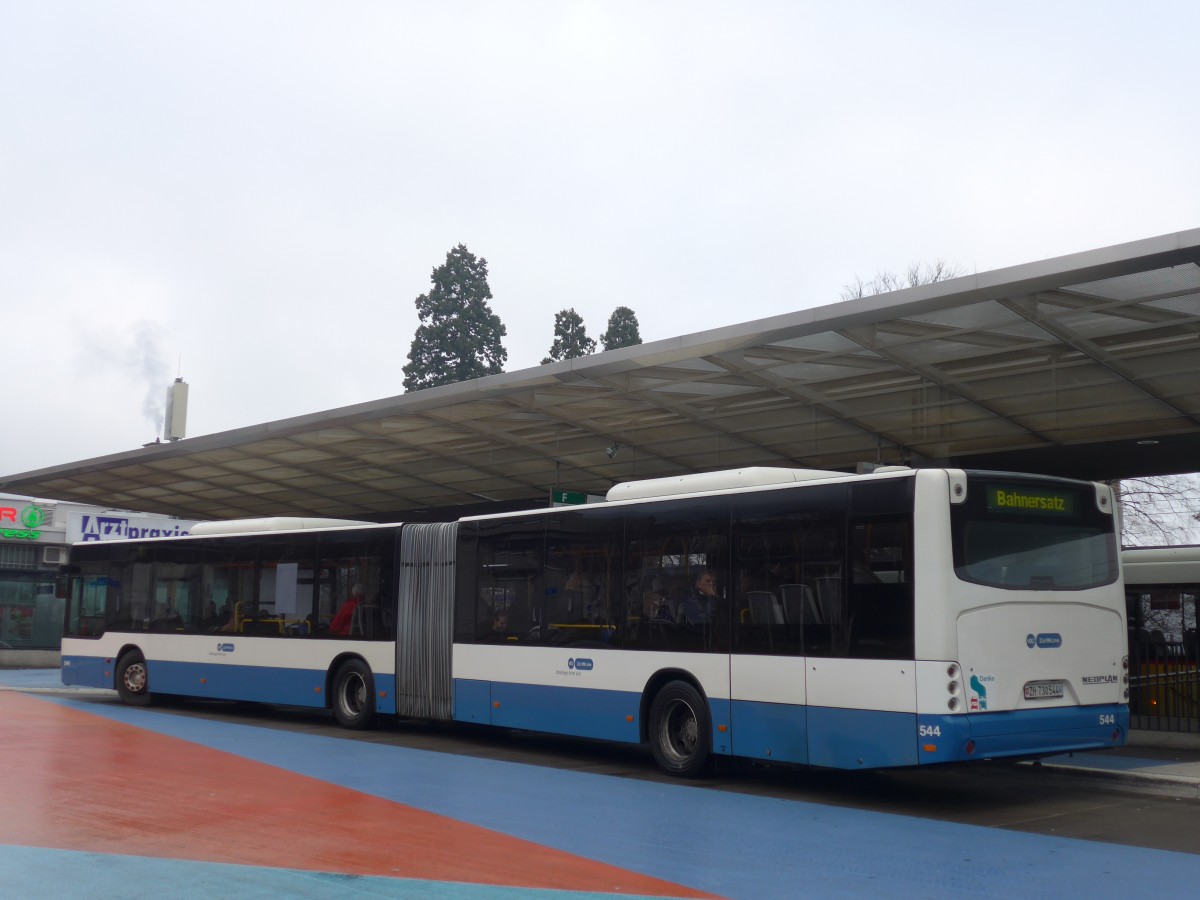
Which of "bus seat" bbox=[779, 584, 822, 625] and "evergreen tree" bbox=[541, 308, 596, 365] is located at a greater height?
"evergreen tree" bbox=[541, 308, 596, 365]

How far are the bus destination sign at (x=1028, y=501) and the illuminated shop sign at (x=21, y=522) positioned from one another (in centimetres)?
3540

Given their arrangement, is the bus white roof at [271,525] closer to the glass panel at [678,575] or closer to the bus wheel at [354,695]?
the bus wheel at [354,695]

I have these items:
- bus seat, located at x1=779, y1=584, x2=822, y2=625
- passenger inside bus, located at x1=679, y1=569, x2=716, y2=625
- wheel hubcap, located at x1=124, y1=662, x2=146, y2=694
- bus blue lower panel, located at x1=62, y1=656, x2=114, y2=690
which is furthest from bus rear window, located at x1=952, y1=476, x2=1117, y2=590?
bus blue lower panel, located at x1=62, y1=656, x2=114, y2=690

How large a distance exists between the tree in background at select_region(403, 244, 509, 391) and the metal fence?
49.4 metres

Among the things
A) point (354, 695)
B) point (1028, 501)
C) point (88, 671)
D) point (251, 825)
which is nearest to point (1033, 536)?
point (1028, 501)

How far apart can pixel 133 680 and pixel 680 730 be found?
41.7ft

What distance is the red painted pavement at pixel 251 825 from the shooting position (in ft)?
26.4

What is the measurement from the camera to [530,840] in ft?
30.1

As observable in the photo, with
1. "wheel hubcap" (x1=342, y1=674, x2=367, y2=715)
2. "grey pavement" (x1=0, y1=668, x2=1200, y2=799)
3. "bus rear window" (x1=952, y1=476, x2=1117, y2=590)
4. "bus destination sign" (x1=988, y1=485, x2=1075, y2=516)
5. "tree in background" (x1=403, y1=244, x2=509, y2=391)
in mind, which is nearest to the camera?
"bus rear window" (x1=952, y1=476, x2=1117, y2=590)

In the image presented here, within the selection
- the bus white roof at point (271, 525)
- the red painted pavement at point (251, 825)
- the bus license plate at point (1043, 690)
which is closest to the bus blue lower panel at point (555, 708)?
the red painted pavement at point (251, 825)

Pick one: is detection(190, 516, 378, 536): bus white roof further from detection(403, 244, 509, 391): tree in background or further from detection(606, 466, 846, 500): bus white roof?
detection(403, 244, 509, 391): tree in background

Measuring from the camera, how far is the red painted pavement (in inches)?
317

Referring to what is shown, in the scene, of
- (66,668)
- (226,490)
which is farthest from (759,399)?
(226,490)

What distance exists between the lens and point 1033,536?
11.3m
